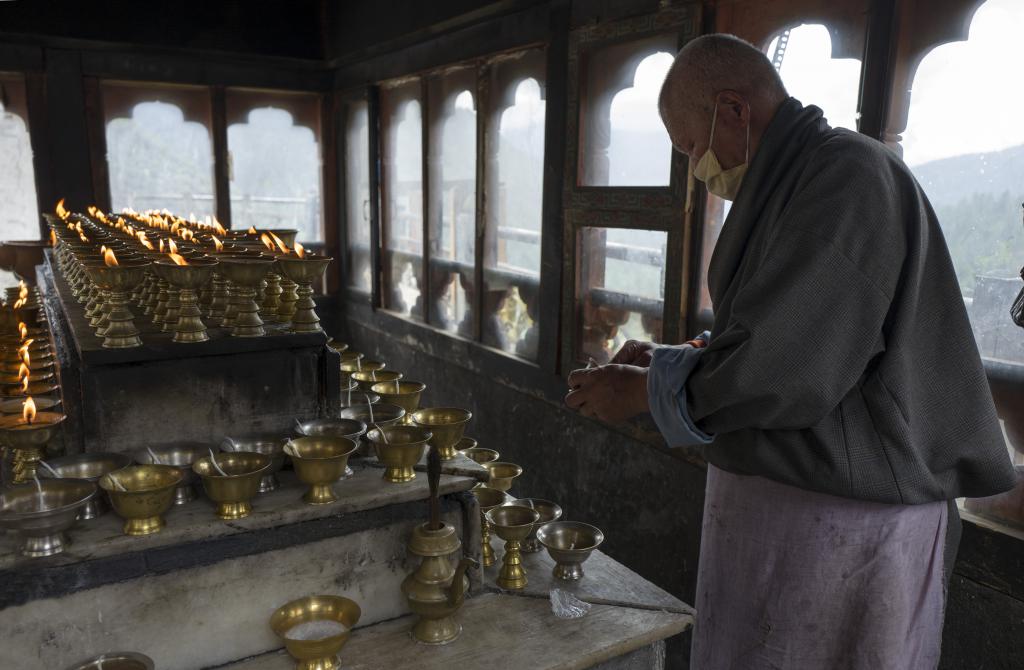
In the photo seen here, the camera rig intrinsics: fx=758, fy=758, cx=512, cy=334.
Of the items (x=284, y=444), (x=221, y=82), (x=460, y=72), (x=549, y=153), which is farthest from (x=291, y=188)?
(x=284, y=444)

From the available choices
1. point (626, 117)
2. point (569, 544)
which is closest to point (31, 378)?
point (569, 544)

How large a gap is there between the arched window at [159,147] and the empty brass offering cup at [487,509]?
597cm

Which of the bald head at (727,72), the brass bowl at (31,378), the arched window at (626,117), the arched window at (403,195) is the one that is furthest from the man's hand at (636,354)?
the arched window at (403,195)

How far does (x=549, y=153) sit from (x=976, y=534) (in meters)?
3.01

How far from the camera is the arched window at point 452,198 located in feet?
18.9

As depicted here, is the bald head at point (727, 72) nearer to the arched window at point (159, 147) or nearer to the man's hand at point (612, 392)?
the man's hand at point (612, 392)

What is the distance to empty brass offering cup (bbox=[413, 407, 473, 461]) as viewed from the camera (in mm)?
2273

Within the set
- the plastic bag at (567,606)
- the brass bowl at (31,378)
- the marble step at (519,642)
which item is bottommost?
the marble step at (519,642)

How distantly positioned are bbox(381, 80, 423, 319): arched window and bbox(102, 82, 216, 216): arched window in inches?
74.1

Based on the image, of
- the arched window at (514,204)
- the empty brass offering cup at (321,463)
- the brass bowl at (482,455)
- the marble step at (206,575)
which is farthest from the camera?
the arched window at (514,204)

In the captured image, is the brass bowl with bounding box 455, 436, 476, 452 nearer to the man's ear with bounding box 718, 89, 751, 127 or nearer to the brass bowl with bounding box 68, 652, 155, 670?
the brass bowl with bounding box 68, 652, 155, 670

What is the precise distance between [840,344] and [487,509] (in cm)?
142

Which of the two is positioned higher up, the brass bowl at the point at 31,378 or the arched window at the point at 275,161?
the arched window at the point at 275,161

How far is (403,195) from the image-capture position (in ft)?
22.5
